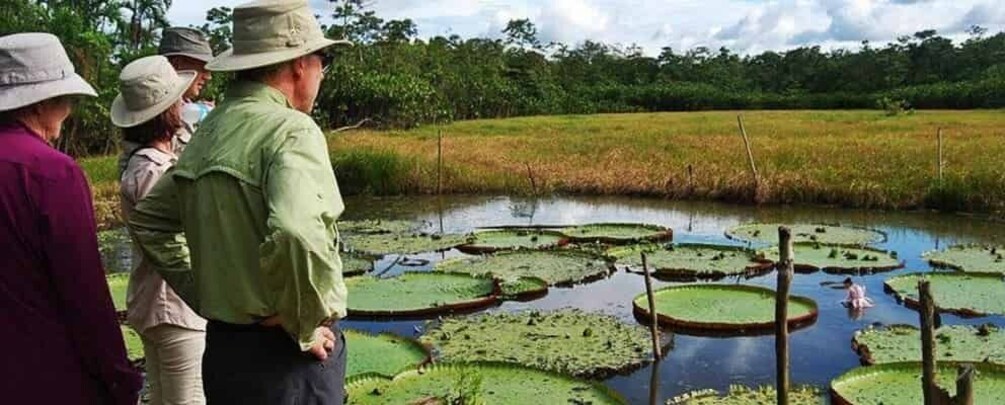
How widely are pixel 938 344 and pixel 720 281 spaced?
2.46m

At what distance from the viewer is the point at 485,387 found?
189 inches

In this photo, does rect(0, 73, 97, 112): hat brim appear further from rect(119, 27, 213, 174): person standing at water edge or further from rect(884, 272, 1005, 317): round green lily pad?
rect(884, 272, 1005, 317): round green lily pad

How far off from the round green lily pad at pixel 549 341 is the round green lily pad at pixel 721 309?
38cm

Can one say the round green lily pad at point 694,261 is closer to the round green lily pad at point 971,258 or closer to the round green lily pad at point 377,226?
the round green lily pad at point 971,258

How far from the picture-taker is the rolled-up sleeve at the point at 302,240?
1.58m

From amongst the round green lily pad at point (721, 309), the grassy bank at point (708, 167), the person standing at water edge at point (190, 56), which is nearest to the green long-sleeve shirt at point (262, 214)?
the person standing at water edge at point (190, 56)

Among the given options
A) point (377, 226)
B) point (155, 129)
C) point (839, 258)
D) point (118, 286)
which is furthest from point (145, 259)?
point (377, 226)

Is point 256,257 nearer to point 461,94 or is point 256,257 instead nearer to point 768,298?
point 768,298

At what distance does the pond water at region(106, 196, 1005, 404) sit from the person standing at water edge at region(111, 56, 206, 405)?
A: 2.74m

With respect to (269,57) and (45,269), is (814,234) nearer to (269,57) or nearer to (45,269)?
(269,57)

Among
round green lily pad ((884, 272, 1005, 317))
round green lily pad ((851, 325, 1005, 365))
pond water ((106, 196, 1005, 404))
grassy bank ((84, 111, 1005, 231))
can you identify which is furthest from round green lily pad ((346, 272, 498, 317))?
grassy bank ((84, 111, 1005, 231))

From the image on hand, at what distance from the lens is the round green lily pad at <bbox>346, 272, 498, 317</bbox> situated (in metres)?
6.70

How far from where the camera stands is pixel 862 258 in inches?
319

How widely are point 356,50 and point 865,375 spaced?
2472 centimetres
